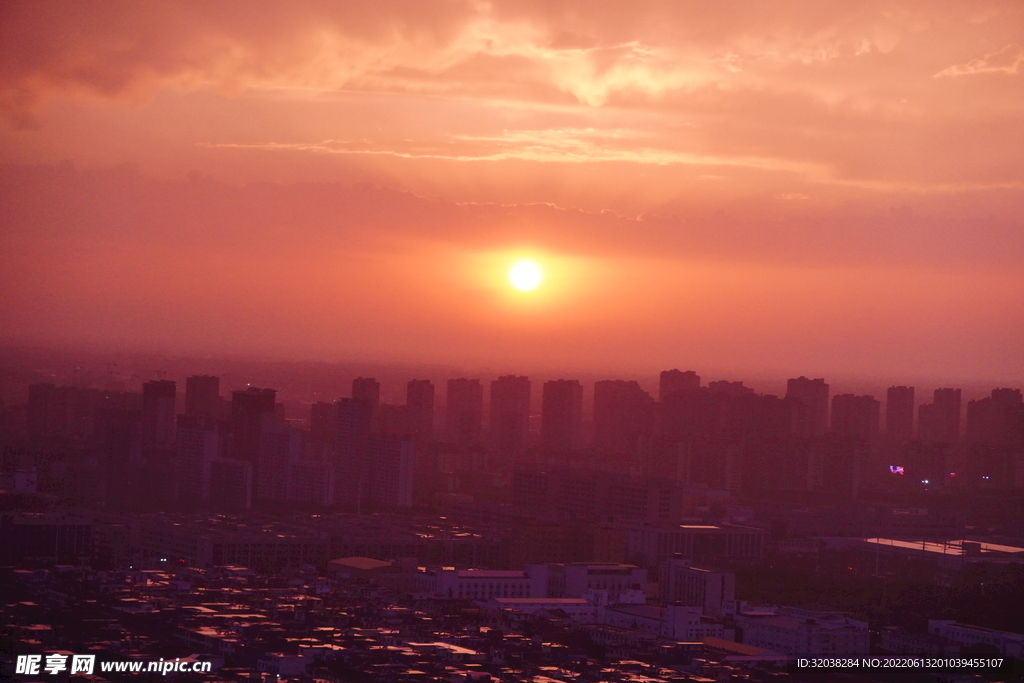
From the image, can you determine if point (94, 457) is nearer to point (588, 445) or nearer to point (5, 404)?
point (5, 404)

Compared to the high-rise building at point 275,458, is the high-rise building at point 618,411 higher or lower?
higher

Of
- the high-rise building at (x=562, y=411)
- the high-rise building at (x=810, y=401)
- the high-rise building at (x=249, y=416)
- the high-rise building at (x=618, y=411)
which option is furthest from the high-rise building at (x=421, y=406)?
the high-rise building at (x=810, y=401)

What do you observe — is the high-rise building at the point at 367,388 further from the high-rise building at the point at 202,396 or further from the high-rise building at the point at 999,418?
the high-rise building at the point at 999,418

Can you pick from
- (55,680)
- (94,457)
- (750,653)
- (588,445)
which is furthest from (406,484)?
(55,680)

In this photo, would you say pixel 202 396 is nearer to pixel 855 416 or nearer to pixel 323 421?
pixel 323 421

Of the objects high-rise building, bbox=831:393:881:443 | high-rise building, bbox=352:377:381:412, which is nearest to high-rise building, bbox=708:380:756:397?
high-rise building, bbox=831:393:881:443

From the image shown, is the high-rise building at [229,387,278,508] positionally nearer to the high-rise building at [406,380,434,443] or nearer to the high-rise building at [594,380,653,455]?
the high-rise building at [406,380,434,443]

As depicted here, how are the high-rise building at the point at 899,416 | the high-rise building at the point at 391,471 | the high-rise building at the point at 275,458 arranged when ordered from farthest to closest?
the high-rise building at the point at 899,416
the high-rise building at the point at 391,471
the high-rise building at the point at 275,458

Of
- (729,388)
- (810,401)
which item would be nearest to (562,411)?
(729,388)
